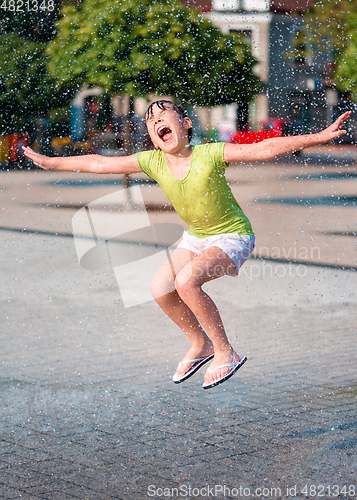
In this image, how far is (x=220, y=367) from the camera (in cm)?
334

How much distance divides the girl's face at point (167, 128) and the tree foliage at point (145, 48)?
8.51 ft

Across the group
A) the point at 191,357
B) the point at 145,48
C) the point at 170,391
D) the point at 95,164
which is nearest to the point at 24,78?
the point at 145,48

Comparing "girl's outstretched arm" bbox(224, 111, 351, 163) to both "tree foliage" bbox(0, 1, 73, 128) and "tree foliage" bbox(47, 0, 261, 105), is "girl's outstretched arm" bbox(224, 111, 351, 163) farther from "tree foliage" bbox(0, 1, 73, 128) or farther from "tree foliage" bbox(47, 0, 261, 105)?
"tree foliage" bbox(0, 1, 73, 128)

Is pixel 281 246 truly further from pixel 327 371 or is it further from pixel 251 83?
pixel 327 371

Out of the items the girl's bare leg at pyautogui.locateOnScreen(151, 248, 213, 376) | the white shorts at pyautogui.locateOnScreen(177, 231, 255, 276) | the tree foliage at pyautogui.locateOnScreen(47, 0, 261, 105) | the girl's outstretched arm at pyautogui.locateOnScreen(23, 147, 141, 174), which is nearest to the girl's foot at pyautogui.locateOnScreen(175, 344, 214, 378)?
the girl's bare leg at pyautogui.locateOnScreen(151, 248, 213, 376)

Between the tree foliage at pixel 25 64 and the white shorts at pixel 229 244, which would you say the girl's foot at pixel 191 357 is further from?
the tree foliage at pixel 25 64

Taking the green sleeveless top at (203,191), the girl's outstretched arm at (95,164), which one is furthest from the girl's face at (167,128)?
the girl's outstretched arm at (95,164)

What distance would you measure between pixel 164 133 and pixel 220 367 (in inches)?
43.0

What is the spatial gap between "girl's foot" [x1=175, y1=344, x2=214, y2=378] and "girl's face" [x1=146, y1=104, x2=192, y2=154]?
0.97 m

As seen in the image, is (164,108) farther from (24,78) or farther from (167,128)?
(24,78)

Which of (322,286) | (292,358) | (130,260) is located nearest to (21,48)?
(130,260)

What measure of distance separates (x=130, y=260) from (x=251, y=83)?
9.37ft

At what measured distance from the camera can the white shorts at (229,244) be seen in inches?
127

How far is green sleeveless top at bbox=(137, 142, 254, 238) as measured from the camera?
3164 millimetres
